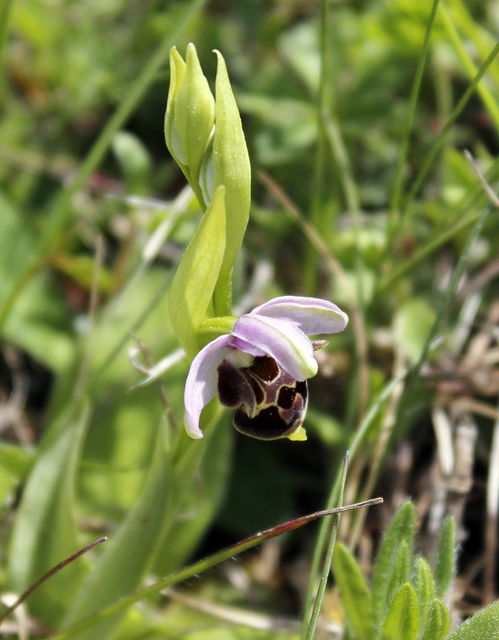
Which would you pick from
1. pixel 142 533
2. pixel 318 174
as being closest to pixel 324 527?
pixel 142 533

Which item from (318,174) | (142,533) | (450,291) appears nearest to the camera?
(142,533)

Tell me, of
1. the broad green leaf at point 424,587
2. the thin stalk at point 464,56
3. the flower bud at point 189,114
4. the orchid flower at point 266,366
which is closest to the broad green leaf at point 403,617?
the broad green leaf at point 424,587

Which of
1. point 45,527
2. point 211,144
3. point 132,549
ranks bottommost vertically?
point 45,527

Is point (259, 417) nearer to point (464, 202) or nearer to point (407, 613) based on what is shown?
point (407, 613)

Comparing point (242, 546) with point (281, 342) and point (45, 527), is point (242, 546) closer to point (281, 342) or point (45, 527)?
point (281, 342)

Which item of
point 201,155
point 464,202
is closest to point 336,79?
point 464,202

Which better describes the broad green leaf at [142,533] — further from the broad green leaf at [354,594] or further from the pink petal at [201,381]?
the broad green leaf at [354,594]
